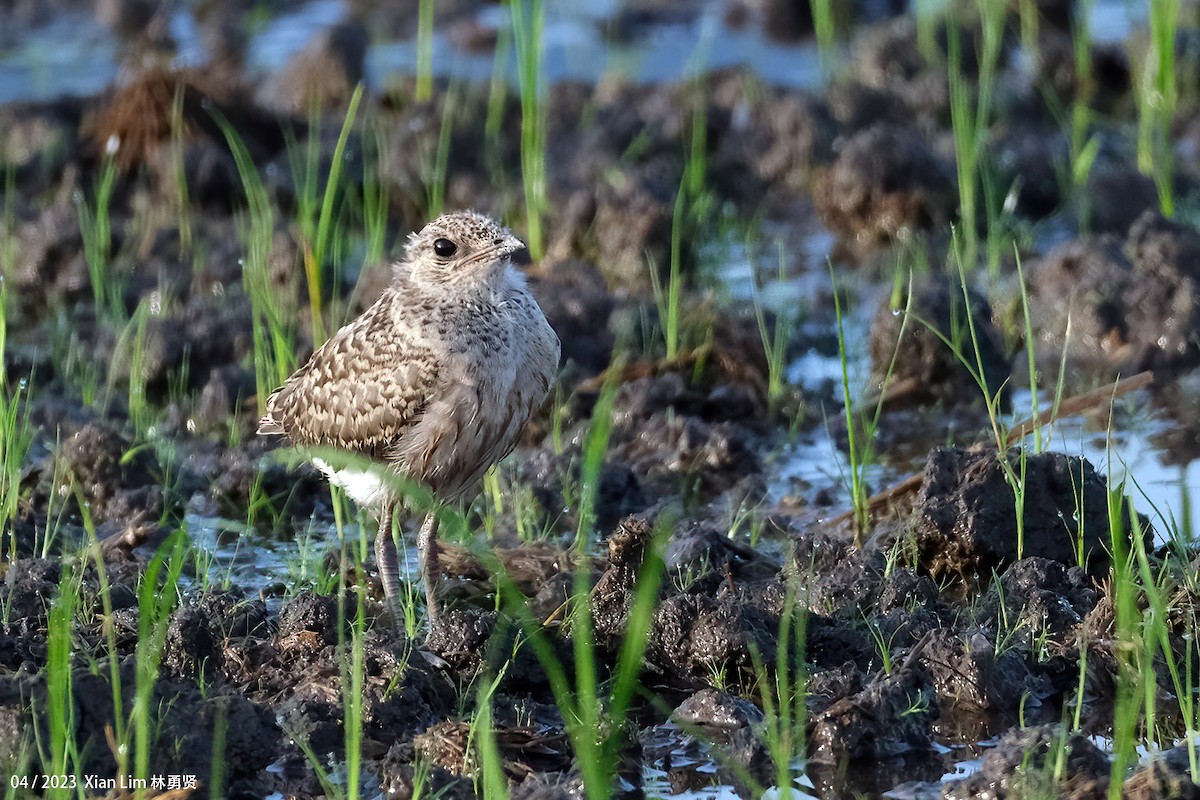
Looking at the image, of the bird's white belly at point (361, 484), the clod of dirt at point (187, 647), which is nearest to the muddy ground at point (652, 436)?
the clod of dirt at point (187, 647)

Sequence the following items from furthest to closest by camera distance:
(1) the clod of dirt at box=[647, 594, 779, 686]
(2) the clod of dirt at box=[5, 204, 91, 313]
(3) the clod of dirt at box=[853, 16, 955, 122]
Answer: (3) the clod of dirt at box=[853, 16, 955, 122]
(2) the clod of dirt at box=[5, 204, 91, 313]
(1) the clod of dirt at box=[647, 594, 779, 686]

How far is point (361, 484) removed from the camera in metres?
6.09

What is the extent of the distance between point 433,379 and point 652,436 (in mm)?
1895

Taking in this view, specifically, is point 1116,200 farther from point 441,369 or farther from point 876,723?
point 876,723

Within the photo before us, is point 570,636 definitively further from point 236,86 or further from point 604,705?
point 236,86

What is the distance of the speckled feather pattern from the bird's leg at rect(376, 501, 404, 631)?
0.08 m

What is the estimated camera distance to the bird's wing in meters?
5.89

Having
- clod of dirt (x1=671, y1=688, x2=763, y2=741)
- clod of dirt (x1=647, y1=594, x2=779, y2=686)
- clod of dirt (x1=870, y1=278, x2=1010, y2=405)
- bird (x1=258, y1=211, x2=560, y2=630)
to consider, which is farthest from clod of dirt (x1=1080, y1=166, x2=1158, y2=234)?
clod of dirt (x1=671, y1=688, x2=763, y2=741)

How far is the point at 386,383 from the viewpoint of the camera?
19.5ft

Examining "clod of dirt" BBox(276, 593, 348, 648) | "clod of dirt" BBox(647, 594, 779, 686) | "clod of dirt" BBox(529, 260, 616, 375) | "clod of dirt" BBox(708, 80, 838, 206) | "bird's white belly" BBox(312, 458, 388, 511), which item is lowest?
"clod of dirt" BBox(647, 594, 779, 686)

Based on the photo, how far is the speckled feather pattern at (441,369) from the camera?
5848 millimetres

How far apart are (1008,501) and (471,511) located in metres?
1.98

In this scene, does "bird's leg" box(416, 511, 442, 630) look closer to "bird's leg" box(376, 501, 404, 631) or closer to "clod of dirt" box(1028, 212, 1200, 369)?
"bird's leg" box(376, 501, 404, 631)

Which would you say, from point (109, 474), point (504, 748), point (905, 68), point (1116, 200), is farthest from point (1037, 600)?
point (905, 68)
